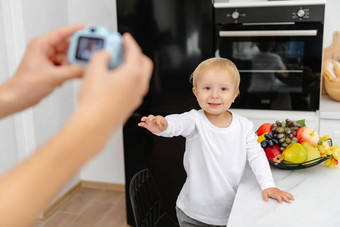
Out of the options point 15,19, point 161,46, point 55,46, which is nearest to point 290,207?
point 55,46

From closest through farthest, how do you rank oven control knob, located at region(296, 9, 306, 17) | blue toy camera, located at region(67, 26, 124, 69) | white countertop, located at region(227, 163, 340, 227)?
blue toy camera, located at region(67, 26, 124, 69) < white countertop, located at region(227, 163, 340, 227) < oven control knob, located at region(296, 9, 306, 17)

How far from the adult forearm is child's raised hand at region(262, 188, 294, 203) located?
989 mm

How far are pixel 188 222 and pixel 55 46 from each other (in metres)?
1.19

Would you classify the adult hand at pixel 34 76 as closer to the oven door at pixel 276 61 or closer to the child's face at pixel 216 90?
the child's face at pixel 216 90

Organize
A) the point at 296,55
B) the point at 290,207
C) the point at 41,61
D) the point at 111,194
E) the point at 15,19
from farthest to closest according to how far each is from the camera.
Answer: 1. the point at 111,194
2. the point at 15,19
3. the point at 296,55
4. the point at 290,207
5. the point at 41,61

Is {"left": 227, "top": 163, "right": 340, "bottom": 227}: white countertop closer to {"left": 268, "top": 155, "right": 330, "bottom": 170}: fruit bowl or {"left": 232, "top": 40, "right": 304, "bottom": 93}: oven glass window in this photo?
{"left": 268, "top": 155, "right": 330, "bottom": 170}: fruit bowl

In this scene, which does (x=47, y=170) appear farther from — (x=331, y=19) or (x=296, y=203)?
(x=331, y=19)

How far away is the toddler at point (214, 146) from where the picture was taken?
162 centimetres

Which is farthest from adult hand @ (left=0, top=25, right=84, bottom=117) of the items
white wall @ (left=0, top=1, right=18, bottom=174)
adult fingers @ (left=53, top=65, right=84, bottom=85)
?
white wall @ (left=0, top=1, right=18, bottom=174)

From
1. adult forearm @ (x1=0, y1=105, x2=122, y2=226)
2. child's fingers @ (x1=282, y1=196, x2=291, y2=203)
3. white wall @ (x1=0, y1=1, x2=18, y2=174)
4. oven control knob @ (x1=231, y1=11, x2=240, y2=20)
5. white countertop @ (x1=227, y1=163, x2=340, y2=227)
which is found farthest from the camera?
white wall @ (x1=0, y1=1, x2=18, y2=174)

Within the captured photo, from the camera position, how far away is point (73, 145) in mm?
493

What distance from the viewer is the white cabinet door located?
2406 mm

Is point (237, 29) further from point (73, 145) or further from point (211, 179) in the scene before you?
point (73, 145)

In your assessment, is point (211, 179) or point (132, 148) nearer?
point (211, 179)
